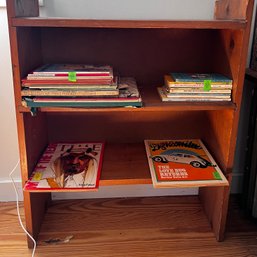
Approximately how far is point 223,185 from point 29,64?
0.72m

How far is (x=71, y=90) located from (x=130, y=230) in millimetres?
594

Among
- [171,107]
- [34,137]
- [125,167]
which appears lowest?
[125,167]

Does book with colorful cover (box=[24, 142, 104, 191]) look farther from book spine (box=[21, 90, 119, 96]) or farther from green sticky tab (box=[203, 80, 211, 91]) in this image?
green sticky tab (box=[203, 80, 211, 91])

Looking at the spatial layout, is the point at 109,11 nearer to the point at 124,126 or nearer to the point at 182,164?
the point at 124,126

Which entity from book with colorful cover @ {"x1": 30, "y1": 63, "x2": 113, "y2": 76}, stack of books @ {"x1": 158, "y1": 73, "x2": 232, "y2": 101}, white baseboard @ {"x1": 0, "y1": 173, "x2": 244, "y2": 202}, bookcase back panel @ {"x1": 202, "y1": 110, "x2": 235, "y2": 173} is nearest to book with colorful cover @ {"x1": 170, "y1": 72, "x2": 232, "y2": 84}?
stack of books @ {"x1": 158, "y1": 73, "x2": 232, "y2": 101}

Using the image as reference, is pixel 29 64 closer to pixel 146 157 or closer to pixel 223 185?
pixel 146 157

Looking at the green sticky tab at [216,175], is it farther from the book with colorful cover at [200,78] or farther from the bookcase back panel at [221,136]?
the book with colorful cover at [200,78]

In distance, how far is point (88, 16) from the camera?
1.15 m

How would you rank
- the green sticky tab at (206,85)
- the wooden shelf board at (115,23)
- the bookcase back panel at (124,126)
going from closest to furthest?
the wooden shelf board at (115,23)
the green sticky tab at (206,85)
the bookcase back panel at (124,126)

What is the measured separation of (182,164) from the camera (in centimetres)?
113

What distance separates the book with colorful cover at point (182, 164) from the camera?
1.03m

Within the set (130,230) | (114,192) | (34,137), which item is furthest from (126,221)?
(34,137)

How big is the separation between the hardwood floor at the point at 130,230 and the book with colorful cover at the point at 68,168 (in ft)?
0.86

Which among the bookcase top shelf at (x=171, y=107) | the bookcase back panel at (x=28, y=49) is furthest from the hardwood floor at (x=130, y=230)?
the bookcase back panel at (x=28, y=49)
